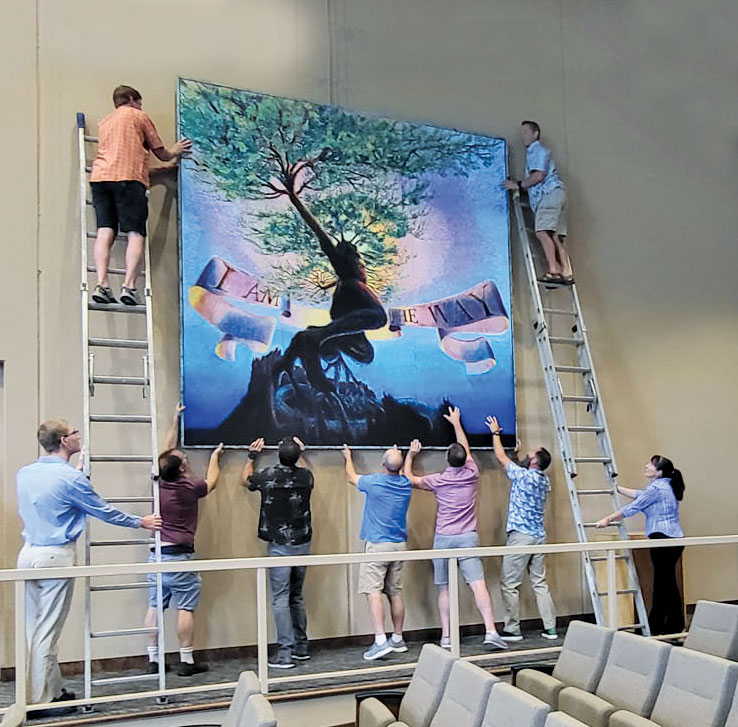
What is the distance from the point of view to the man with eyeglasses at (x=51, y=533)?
4809 mm

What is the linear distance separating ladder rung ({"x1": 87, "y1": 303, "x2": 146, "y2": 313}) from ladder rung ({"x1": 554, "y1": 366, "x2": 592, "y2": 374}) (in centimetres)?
315

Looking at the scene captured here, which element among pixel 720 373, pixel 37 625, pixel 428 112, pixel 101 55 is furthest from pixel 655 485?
pixel 101 55

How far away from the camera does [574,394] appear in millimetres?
7555

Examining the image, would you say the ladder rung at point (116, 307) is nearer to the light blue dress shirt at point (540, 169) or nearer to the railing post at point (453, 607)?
the railing post at point (453, 607)

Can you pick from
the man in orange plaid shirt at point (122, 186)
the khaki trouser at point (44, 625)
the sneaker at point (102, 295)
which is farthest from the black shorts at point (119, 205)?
the khaki trouser at point (44, 625)

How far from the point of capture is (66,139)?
6.07 meters

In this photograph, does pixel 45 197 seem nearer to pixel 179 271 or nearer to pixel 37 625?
pixel 179 271

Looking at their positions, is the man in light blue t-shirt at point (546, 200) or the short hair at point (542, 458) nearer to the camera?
the short hair at point (542, 458)

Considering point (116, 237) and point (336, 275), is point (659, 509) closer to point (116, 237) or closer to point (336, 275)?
point (336, 275)

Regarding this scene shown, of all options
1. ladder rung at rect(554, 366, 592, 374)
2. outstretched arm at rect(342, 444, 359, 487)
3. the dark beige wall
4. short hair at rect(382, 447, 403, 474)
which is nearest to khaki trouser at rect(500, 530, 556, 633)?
the dark beige wall

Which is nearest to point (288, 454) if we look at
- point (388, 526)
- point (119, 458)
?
point (388, 526)

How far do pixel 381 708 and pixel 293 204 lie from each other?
3.74m

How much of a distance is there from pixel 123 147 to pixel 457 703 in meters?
3.92

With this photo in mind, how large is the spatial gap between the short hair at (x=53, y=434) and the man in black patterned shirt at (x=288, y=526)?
1.42 meters
